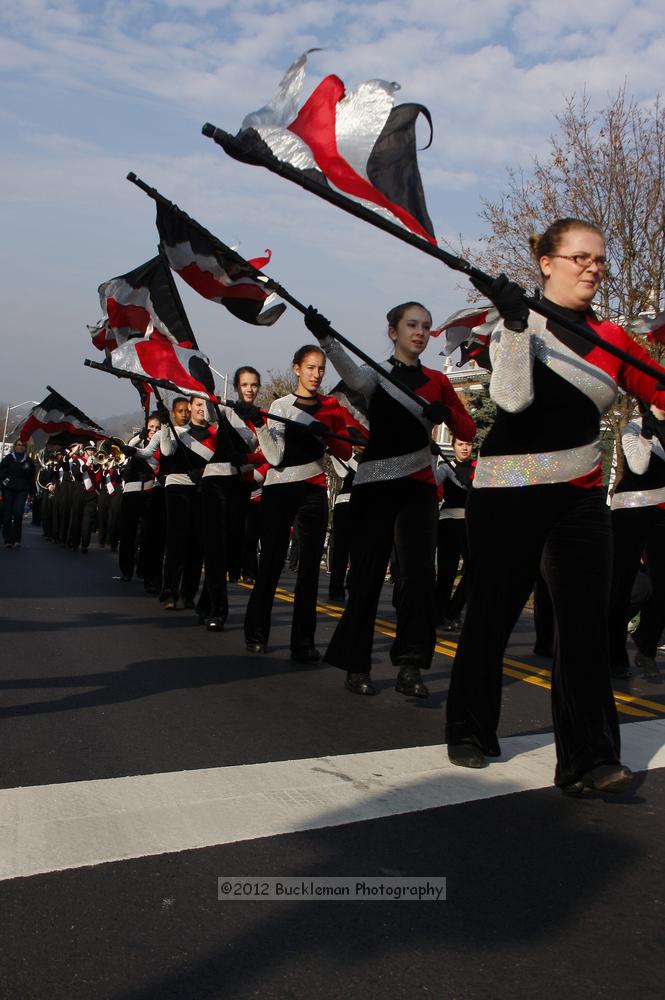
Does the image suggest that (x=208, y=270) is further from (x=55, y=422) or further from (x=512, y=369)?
(x=55, y=422)

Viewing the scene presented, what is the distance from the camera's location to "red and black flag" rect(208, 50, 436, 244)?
16.1ft

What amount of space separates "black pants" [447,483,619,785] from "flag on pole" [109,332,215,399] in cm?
642

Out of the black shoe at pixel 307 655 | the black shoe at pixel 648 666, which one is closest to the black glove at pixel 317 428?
the black shoe at pixel 307 655

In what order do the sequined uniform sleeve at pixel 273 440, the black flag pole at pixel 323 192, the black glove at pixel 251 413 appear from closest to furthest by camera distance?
the black flag pole at pixel 323 192
the sequined uniform sleeve at pixel 273 440
the black glove at pixel 251 413

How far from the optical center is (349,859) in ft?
11.7

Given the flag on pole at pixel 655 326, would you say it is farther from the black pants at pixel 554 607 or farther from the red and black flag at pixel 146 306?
the red and black flag at pixel 146 306

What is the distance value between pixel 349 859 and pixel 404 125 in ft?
10.3

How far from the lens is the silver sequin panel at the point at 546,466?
4.57 metres

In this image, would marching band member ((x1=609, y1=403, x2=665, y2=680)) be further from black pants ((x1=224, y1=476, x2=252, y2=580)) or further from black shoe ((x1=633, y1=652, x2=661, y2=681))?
black pants ((x1=224, y1=476, x2=252, y2=580))

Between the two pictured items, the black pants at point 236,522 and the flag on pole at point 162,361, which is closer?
the flag on pole at point 162,361

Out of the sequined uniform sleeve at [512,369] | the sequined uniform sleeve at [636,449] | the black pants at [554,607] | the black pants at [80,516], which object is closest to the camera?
the sequined uniform sleeve at [512,369]

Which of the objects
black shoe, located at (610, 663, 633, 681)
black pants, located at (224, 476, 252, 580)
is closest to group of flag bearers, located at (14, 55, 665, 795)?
black shoe, located at (610, 663, 633, 681)

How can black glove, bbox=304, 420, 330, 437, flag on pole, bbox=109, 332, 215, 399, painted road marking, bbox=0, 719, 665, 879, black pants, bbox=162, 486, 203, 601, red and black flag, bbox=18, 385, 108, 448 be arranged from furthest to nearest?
red and black flag, bbox=18, 385, 108, 448, black pants, bbox=162, 486, 203, 601, flag on pole, bbox=109, 332, 215, 399, black glove, bbox=304, 420, 330, 437, painted road marking, bbox=0, 719, 665, 879

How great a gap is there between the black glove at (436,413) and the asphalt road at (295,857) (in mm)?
1587
